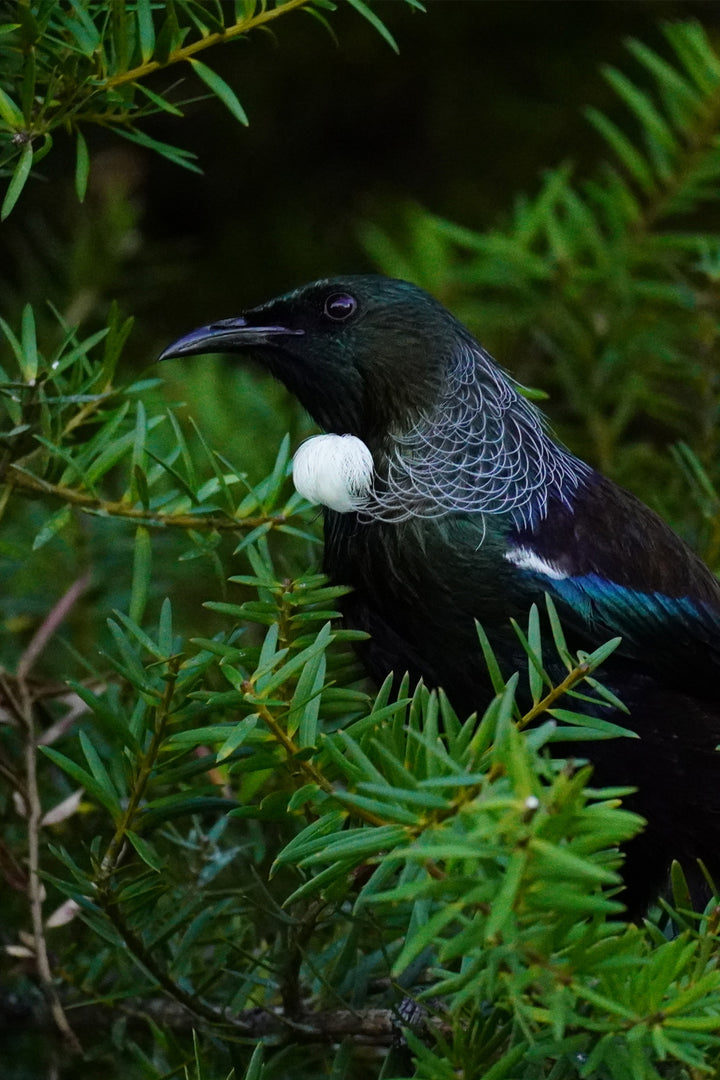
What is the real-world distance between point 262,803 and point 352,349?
3.22 ft

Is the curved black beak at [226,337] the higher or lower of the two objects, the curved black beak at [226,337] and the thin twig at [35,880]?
the higher

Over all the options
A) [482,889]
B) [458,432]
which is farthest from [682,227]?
[482,889]

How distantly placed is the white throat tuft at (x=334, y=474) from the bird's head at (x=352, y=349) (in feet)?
0.32

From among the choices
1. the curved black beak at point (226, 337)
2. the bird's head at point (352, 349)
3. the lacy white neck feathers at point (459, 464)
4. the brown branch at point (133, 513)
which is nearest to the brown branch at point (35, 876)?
the brown branch at point (133, 513)

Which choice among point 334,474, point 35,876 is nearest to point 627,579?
point 334,474

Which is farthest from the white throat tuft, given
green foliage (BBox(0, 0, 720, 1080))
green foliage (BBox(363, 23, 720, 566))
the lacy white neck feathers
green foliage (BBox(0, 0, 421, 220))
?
green foliage (BBox(363, 23, 720, 566))

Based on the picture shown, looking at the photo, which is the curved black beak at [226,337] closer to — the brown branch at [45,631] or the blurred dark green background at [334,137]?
the brown branch at [45,631]

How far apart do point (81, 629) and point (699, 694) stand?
108 cm

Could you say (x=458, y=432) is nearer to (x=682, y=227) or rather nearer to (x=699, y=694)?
(x=699, y=694)

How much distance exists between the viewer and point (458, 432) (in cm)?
231

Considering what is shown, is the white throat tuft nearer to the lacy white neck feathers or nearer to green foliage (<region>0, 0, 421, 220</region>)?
the lacy white neck feathers

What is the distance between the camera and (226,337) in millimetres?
2277

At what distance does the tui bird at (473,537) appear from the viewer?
2.09 m

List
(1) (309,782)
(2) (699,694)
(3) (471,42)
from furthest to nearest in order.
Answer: (3) (471,42)
(2) (699,694)
(1) (309,782)
